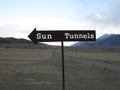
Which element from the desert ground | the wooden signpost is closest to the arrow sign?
the wooden signpost

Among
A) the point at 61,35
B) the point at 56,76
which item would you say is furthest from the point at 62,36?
the point at 56,76

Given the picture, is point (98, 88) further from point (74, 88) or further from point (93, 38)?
point (93, 38)

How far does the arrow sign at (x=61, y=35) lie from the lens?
927 cm

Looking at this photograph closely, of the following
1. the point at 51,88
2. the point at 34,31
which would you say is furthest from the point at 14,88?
the point at 34,31

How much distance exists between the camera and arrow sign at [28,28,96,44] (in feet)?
30.4

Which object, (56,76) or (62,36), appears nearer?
(62,36)

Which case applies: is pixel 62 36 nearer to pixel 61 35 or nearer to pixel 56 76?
pixel 61 35

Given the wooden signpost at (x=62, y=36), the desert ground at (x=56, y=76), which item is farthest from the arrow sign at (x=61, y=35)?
the desert ground at (x=56, y=76)

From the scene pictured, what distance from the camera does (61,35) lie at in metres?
9.27

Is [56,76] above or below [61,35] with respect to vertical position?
below

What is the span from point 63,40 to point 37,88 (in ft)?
23.8

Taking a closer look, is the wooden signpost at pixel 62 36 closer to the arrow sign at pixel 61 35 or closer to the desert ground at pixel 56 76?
the arrow sign at pixel 61 35

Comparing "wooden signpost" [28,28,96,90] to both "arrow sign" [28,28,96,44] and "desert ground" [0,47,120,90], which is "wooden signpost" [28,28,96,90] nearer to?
"arrow sign" [28,28,96,44]

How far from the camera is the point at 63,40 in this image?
9.24m
